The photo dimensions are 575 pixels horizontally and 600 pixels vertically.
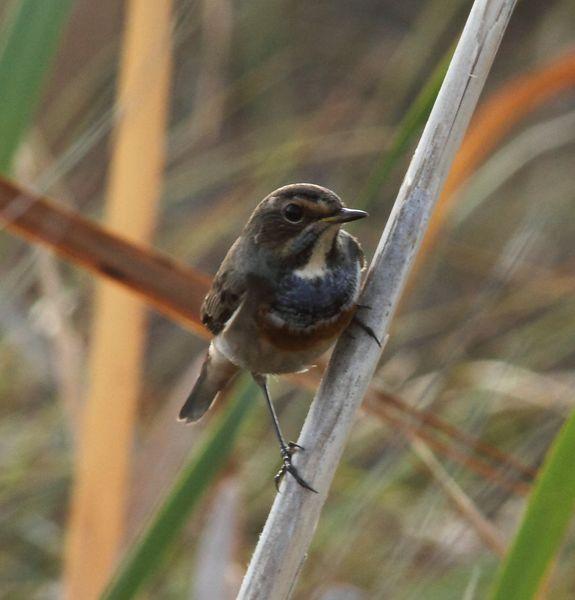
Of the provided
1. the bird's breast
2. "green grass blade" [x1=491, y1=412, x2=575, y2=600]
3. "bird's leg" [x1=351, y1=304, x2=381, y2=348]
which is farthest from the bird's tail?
"green grass blade" [x1=491, y1=412, x2=575, y2=600]

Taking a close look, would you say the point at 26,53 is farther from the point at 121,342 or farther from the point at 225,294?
the point at 121,342

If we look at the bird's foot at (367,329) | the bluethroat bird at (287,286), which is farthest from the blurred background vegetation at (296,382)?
the bird's foot at (367,329)

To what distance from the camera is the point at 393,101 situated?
13.5ft

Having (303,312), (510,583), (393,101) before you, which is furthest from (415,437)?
(393,101)

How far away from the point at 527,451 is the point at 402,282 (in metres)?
1.15

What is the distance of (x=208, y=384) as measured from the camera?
2.54 m

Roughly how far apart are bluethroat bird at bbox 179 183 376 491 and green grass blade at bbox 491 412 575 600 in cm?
65

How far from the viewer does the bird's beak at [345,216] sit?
1.97 m

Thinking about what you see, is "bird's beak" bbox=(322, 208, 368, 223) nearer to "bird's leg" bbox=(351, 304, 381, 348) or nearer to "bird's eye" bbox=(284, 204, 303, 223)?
"bird's eye" bbox=(284, 204, 303, 223)

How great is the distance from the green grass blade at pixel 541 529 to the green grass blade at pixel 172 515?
57 centimetres

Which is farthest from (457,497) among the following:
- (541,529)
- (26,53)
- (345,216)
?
(26,53)

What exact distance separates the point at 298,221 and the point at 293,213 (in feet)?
0.06

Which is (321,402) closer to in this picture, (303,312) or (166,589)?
(303,312)

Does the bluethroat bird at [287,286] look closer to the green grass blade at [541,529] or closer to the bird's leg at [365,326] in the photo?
the bird's leg at [365,326]
